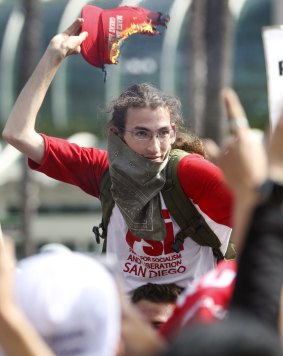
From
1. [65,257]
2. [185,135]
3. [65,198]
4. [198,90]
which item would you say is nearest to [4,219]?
[65,198]

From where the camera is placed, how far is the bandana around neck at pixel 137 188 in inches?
190

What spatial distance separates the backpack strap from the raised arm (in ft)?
1.82

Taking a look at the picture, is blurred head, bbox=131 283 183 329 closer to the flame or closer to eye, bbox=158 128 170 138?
eye, bbox=158 128 170 138

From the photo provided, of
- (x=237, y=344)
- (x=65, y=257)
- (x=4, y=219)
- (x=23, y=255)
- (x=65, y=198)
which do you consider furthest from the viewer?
(x=65, y=198)

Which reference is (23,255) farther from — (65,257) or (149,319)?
(65,257)

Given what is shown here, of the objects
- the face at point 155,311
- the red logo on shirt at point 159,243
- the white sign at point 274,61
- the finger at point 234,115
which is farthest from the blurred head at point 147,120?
the finger at point 234,115

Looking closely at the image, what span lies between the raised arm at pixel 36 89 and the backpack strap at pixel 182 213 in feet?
1.82

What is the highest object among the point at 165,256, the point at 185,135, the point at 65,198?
the point at 185,135

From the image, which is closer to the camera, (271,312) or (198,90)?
(271,312)

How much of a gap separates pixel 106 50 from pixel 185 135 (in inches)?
18.1

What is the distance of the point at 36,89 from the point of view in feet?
16.0

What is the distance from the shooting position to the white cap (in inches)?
107

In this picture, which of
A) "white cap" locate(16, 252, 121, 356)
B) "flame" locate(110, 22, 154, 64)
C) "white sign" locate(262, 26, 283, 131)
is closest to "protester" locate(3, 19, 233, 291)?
"flame" locate(110, 22, 154, 64)

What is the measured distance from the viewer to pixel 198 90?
17781mm
